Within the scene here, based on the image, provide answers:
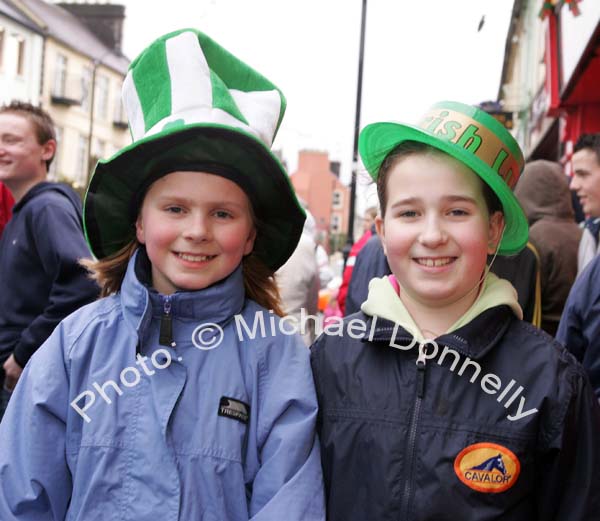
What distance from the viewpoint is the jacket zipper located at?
1.94m

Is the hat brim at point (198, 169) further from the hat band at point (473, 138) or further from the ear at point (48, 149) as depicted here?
the ear at point (48, 149)

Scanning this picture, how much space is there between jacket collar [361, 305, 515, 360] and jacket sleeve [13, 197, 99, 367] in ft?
6.00

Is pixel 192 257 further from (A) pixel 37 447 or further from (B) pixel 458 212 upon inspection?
(B) pixel 458 212

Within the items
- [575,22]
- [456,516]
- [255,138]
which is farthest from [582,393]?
[575,22]

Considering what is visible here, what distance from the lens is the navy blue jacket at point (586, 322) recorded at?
275cm

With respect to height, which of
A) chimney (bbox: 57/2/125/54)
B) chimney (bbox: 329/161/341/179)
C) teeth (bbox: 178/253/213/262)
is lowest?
teeth (bbox: 178/253/213/262)

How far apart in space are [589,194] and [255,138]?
2547 millimetres

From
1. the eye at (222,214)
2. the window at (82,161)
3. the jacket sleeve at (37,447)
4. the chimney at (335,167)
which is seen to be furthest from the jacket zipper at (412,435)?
the chimney at (335,167)

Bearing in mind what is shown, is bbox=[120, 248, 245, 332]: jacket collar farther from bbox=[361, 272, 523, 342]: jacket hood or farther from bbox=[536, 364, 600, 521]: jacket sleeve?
bbox=[536, 364, 600, 521]: jacket sleeve

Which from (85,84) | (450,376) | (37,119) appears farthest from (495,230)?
(85,84)

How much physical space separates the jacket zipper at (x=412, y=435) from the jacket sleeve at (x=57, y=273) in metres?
1.96

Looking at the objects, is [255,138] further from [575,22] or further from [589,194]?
[575,22]

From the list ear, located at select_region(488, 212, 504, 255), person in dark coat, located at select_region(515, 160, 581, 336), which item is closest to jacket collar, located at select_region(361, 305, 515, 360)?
ear, located at select_region(488, 212, 504, 255)

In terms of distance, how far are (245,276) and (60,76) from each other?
124 feet
